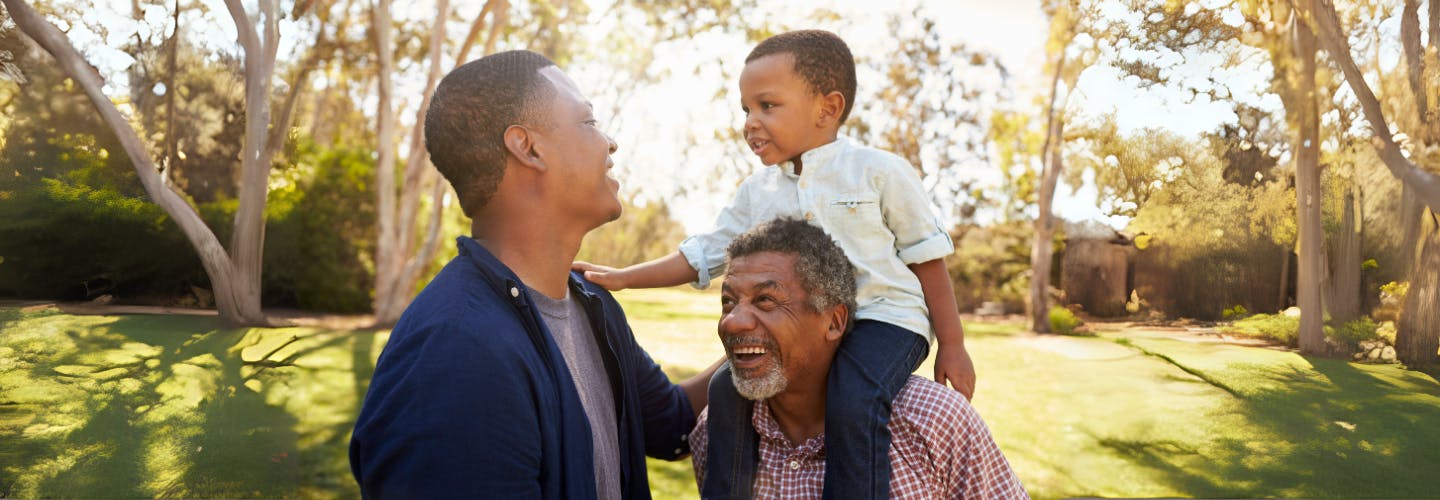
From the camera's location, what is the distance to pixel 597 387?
2164 millimetres

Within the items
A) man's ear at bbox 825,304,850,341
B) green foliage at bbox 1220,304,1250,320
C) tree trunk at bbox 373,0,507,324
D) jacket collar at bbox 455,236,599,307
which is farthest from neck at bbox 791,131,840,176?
tree trunk at bbox 373,0,507,324

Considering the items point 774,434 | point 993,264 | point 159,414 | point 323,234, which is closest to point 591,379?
point 774,434

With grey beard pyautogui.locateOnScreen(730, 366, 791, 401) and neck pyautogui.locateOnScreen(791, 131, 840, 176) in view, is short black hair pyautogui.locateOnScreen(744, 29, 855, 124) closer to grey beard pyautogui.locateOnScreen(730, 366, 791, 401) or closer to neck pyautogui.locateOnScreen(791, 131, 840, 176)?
neck pyautogui.locateOnScreen(791, 131, 840, 176)

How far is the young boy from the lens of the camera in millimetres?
2297

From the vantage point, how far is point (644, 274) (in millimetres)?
2697

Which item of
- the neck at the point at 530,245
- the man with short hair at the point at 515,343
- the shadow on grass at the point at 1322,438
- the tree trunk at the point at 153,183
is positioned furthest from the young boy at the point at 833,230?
the shadow on grass at the point at 1322,438

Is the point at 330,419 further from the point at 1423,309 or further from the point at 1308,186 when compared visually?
the point at 1423,309

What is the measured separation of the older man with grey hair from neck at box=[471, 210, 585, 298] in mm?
403

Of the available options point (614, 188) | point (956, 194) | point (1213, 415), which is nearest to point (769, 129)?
point (614, 188)

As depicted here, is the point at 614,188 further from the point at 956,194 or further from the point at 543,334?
the point at 956,194

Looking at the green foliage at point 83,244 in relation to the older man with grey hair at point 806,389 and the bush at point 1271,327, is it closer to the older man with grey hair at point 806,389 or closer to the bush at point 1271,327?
the older man with grey hair at point 806,389

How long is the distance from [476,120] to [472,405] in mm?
638

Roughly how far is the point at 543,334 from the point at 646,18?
6306 mm

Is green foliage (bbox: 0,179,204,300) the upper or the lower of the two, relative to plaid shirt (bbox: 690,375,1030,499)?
upper
